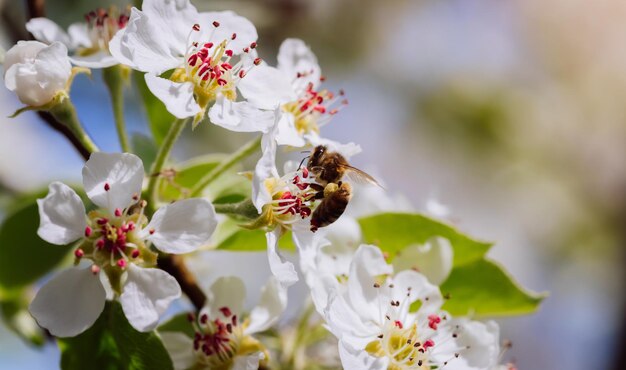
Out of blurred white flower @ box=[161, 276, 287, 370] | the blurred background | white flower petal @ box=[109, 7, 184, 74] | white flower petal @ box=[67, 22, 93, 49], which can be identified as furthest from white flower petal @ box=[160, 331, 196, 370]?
the blurred background

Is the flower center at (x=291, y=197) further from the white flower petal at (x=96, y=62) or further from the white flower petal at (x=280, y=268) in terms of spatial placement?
the white flower petal at (x=96, y=62)

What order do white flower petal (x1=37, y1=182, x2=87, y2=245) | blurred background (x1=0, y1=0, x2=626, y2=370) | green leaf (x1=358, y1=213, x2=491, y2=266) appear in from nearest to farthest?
1. white flower petal (x1=37, y1=182, x2=87, y2=245)
2. green leaf (x1=358, y1=213, x2=491, y2=266)
3. blurred background (x1=0, y1=0, x2=626, y2=370)

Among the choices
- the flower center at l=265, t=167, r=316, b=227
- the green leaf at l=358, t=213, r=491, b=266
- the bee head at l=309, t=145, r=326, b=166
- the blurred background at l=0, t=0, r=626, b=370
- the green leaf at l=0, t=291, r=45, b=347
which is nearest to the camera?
the flower center at l=265, t=167, r=316, b=227

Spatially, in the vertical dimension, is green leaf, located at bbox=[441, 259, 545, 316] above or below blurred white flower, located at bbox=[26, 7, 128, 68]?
above

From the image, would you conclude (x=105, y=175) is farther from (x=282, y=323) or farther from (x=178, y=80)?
(x=282, y=323)

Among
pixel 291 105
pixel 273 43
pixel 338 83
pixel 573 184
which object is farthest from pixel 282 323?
pixel 573 184

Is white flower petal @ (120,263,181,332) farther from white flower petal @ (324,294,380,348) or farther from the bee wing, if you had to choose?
the bee wing

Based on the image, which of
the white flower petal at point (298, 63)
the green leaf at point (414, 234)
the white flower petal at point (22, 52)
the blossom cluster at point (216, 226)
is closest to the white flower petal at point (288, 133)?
the blossom cluster at point (216, 226)
